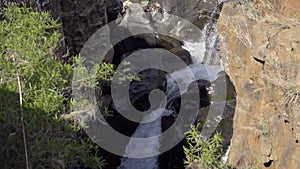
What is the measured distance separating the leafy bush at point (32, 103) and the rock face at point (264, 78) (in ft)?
8.15

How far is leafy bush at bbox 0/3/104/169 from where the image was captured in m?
5.65

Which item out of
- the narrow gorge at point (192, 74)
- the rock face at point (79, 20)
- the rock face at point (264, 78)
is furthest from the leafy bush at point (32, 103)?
the rock face at point (79, 20)

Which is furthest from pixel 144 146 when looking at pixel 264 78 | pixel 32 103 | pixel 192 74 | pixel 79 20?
pixel 32 103

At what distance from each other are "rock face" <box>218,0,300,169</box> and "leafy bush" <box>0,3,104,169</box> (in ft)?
8.15

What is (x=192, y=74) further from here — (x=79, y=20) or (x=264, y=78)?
(x=264, y=78)

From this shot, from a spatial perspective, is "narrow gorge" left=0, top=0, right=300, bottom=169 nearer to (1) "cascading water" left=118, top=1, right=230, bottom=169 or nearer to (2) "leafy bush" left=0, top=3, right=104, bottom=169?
(1) "cascading water" left=118, top=1, right=230, bottom=169

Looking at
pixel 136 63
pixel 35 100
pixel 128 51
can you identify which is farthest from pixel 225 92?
pixel 35 100

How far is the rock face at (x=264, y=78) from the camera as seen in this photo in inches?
214

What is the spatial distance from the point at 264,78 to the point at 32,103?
324cm

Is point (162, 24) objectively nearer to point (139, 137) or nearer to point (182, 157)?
point (139, 137)

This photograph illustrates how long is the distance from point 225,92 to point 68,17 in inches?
185

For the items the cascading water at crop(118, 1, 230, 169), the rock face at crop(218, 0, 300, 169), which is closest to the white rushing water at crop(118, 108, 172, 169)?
the cascading water at crop(118, 1, 230, 169)

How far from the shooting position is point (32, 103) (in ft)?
19.4

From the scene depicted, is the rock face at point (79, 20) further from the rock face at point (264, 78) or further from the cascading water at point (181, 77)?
the rock face at point (264, 78)
